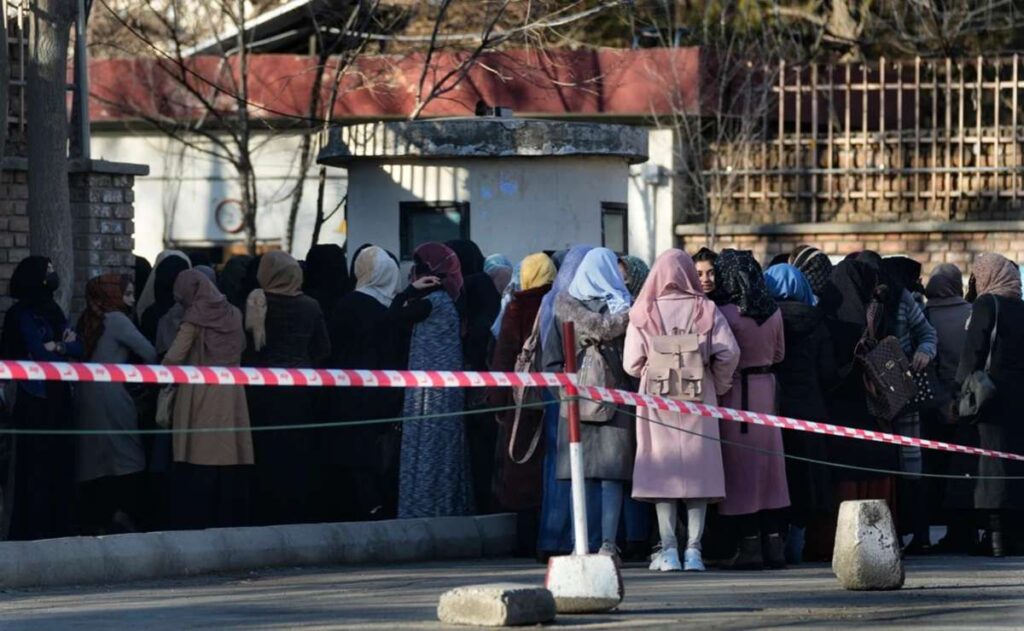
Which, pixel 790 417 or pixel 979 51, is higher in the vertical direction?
pixel 979 51

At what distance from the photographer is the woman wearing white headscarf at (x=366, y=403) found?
12352mm

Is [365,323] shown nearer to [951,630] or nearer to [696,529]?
[696,529]

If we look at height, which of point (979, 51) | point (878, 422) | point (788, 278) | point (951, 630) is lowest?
point (951, 630)

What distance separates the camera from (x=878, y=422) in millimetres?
11945

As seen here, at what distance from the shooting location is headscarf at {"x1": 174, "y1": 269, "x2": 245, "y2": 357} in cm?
1180

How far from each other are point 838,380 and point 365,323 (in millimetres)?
2714

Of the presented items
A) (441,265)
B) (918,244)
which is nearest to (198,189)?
(918,244)

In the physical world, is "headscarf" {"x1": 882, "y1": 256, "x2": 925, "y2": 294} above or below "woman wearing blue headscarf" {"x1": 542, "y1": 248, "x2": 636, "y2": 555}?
above

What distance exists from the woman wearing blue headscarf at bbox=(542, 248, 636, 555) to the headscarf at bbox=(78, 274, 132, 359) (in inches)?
97.7

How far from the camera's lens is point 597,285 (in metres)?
11.3

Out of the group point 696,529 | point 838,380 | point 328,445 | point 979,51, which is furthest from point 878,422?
point 979,51

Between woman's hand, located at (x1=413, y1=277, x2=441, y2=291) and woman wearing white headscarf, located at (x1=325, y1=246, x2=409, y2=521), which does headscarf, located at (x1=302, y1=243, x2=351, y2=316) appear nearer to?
woman wearing white headscarf, located at (x1=325, y1=246, x2=409, y2=521)

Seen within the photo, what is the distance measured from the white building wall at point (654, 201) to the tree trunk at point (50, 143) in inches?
495

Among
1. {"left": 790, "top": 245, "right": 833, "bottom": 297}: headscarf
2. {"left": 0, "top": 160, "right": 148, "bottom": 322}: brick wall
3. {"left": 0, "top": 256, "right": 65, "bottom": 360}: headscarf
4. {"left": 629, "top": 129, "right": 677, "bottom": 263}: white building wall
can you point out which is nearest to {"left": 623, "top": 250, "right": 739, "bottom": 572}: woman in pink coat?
{"left": 790, "top": 245, "right": 833, "bottom": 297}: headscarf
